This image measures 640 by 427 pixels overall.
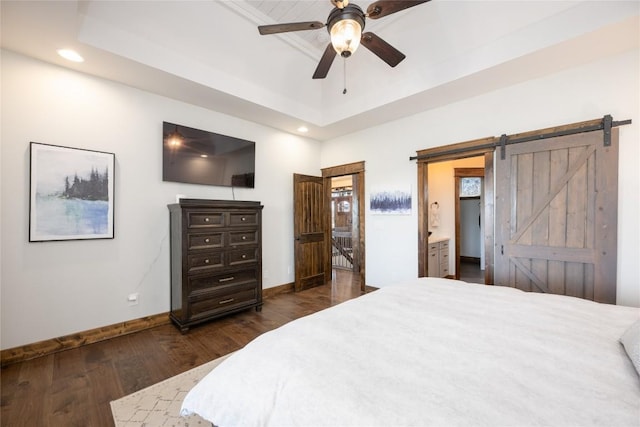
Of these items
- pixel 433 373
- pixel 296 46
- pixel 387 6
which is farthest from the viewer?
pixel 296 46

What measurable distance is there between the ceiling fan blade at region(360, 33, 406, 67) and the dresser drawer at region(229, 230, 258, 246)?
254cm

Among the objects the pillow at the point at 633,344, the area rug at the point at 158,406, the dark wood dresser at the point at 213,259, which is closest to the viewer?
the pillow at the point at 633,344

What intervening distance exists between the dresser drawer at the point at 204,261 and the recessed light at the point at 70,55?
2217 mm

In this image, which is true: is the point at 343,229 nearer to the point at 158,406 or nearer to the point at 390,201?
the point at 390,201

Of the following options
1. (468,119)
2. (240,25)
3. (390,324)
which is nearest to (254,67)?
(240,25)

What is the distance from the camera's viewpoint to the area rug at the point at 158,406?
1680 millimetres

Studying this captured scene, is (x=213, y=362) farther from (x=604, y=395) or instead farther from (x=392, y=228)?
(x=392, y=228)

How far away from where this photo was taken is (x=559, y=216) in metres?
2.76

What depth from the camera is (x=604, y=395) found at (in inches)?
33.1

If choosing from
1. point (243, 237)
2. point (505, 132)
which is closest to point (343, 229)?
point (243, 237)

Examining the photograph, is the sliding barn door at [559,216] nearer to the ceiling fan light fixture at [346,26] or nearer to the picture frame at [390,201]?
the picture frame at [390,201]

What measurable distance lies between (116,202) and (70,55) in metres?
1.47

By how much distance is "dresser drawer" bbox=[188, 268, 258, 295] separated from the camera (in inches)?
119

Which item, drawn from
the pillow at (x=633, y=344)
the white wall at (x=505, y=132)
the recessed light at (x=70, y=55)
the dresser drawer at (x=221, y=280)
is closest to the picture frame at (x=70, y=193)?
the recessed light at (x=70, y=55)
